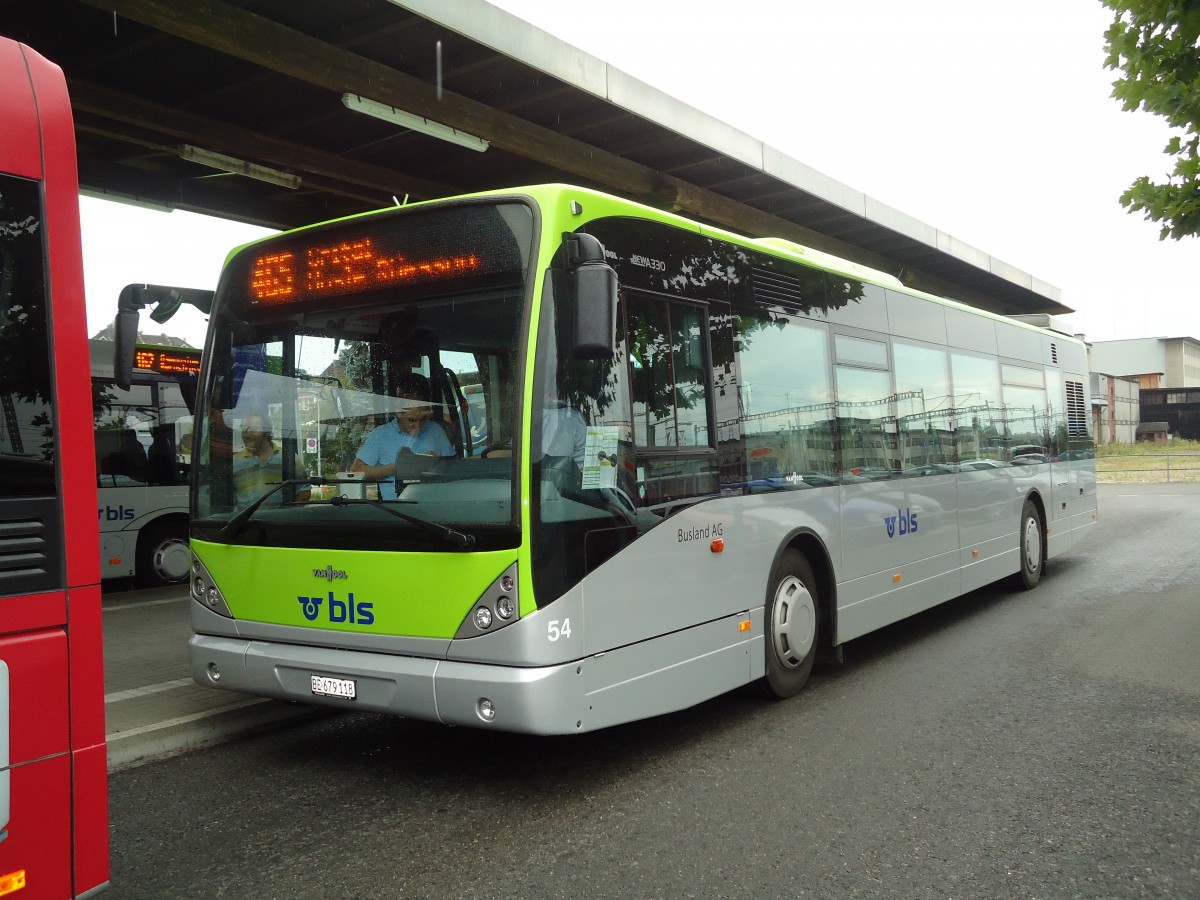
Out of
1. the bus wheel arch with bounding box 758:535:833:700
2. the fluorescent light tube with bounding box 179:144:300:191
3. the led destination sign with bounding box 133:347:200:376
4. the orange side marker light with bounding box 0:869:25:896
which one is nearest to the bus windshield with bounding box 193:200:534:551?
the orange side marker light with bounding box 0:869:25:896

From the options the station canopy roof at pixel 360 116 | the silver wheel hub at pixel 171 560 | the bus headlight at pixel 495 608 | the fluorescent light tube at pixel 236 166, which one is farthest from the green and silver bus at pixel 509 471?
the silver wheel hub at pixel 171 560

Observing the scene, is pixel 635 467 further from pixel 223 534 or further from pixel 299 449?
pixel 223 534

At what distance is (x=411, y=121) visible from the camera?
30.0 ft

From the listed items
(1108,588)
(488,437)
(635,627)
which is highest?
(488,437)

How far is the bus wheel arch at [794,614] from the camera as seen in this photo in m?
6.46

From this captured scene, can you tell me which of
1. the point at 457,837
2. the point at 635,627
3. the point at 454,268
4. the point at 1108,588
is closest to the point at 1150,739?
the point at 635,627

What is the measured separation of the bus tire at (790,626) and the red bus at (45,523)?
13.8ft

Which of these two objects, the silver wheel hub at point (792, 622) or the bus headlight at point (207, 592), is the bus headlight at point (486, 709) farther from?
the silver wheel hub at point (792, 622)

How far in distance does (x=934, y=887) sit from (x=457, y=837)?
1.96 metres

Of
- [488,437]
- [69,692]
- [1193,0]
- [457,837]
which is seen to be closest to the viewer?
[69,692]

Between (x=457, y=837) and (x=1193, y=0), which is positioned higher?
(x=1193, y=0)

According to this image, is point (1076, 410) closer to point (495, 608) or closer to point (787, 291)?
point (787, 291)

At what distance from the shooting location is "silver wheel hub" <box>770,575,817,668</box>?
6523 millimetres

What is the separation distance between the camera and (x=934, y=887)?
3.87 meters
